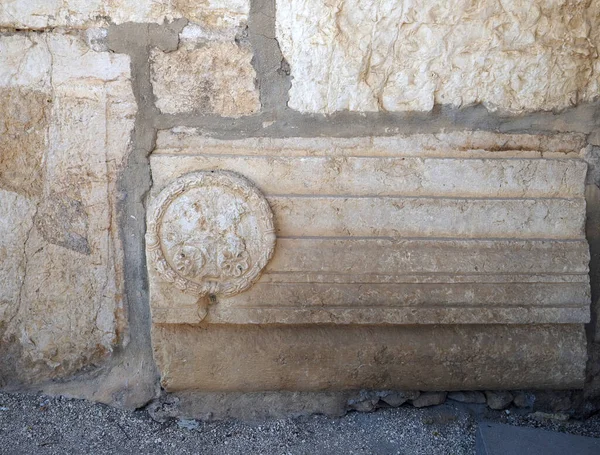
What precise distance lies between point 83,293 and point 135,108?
2.13ft

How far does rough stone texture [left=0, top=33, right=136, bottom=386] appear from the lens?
1.96 meters

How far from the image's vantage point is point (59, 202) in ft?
6.68

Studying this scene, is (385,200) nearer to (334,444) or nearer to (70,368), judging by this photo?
(334,444)

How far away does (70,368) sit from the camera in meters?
2.14

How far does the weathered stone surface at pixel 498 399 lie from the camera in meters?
2.17

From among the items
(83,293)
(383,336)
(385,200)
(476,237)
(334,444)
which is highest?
(385,200)

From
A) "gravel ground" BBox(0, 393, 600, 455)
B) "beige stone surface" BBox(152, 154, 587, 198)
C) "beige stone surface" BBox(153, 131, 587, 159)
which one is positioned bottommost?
"gravel ground" BBox(0, 393, 600, 455)

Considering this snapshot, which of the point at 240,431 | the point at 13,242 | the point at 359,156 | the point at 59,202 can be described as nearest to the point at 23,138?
the point at 59,202

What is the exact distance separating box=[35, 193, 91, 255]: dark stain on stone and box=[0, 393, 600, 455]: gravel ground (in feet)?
1.79

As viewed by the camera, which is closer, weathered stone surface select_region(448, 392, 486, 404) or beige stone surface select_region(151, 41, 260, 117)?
beige stone surface select_region(151, 41, 260, 117)

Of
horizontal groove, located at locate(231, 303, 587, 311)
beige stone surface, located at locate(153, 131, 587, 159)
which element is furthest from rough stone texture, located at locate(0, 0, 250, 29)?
horizontal groove, located at locate(231, 303, 587, 311)

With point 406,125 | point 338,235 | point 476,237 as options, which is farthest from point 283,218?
point 476,237

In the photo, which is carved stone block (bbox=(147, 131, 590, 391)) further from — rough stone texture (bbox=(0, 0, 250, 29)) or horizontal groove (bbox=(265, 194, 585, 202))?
rough stone texture (bbox=(0, 0, 250, 29))

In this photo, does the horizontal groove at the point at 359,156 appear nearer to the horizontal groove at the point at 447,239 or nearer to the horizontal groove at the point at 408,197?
the horizontal groove at the point at 408,197
